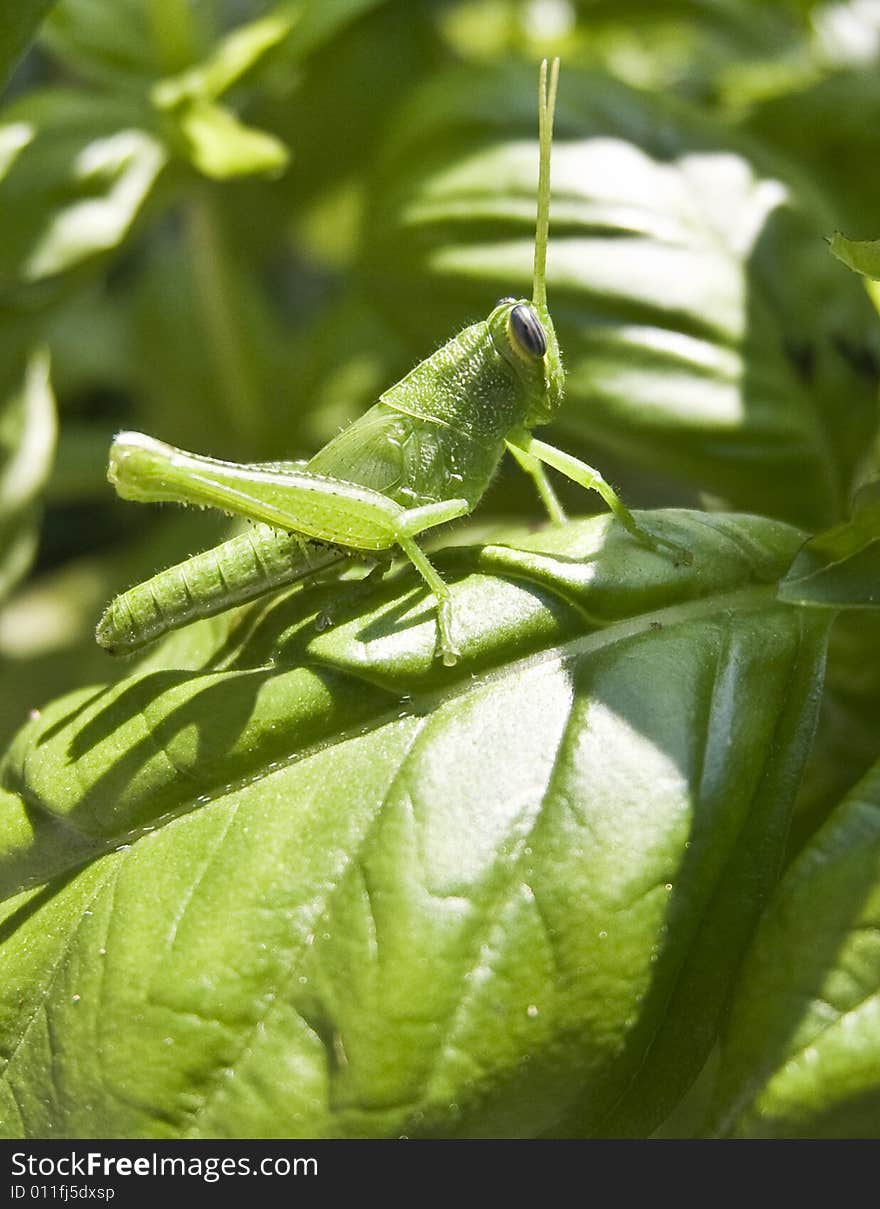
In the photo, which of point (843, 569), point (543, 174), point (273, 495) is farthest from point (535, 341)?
point (843, 569)

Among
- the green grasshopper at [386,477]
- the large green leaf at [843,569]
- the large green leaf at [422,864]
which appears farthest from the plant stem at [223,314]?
the large green leaf at [843,569]

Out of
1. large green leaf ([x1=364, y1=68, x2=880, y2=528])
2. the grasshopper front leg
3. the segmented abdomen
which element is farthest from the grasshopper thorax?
the segmented abdomen

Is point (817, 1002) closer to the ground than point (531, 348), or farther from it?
closer to the ground

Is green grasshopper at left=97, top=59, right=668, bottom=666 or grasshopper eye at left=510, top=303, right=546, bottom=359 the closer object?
green grasshopper at left=97, top=59, right=668, bottom=666

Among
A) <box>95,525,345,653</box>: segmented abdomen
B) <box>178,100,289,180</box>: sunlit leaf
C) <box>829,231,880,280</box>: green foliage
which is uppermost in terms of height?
<box>178,100,289,180</box>: sunlit leaf

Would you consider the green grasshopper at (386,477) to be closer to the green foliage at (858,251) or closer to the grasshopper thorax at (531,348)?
the grasshopper thorax at (531,348)

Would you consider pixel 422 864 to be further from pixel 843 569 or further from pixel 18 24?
pixel 18 24

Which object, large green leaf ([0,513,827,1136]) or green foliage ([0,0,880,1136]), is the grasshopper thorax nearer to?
green foliage ([0,0,880,1136])
